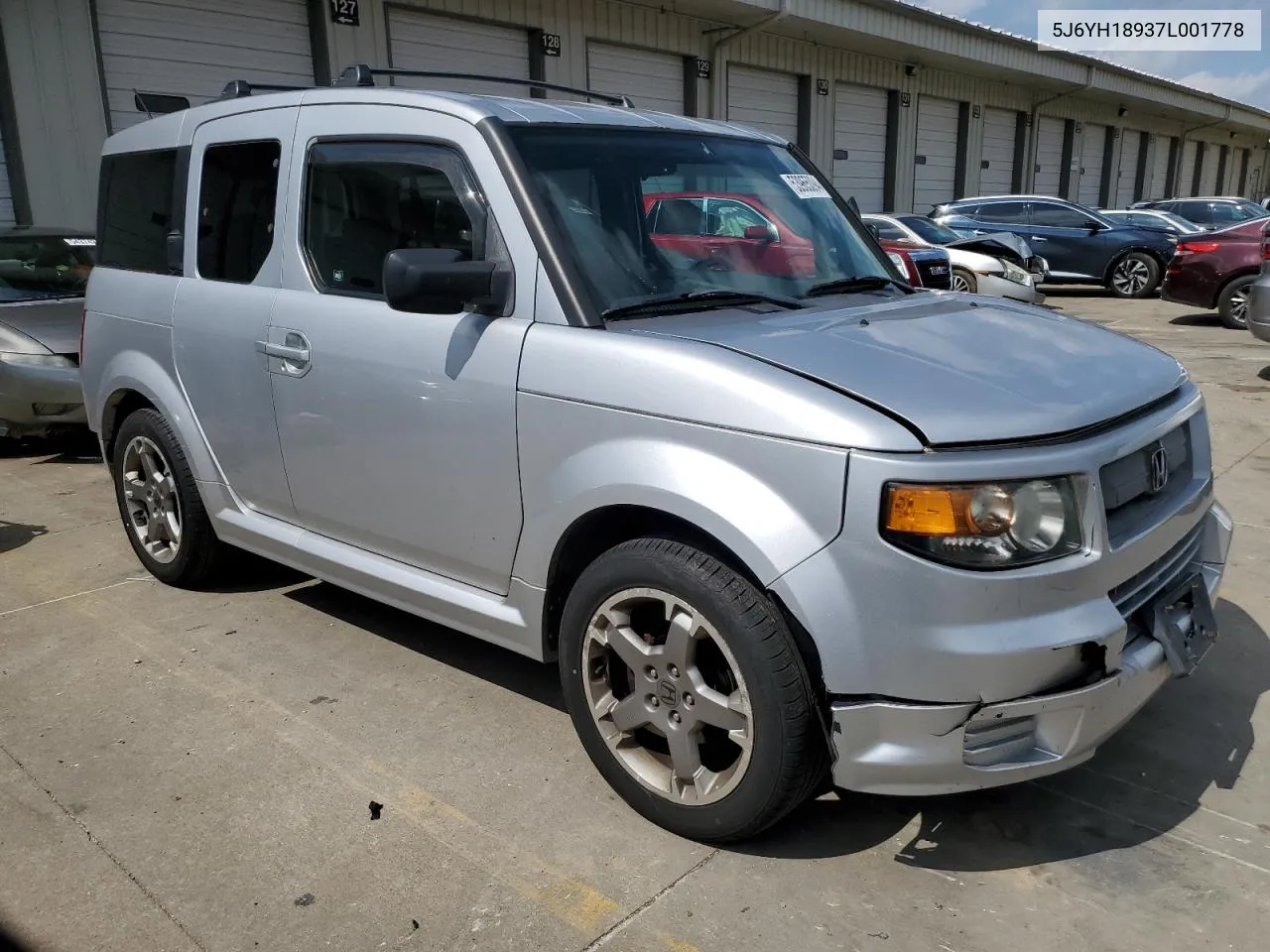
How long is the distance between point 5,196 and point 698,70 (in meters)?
11.3

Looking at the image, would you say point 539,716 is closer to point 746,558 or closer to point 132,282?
point 746,558

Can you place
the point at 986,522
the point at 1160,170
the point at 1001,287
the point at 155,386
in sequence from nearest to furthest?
the point at 986,522 → the point at 155,386 → the point at 1001,287 → the point at 1160,170

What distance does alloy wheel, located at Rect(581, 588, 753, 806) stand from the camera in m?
2.57

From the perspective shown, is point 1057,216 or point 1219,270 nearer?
point 1219,270

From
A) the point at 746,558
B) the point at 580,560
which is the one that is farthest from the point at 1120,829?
the point at 580,560

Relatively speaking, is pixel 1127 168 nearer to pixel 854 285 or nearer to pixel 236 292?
pixel 854 285

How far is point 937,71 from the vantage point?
2461 centimetres

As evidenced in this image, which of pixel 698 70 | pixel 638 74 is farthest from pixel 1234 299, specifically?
pixel 638 74

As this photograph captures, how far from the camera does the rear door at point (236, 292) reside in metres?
3.71

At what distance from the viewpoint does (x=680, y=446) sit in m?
2.53

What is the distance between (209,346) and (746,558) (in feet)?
8.20

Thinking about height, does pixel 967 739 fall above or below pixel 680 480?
below

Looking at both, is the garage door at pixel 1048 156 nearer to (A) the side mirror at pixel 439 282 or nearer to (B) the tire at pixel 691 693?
(A) the side mirror at pixel 439 282

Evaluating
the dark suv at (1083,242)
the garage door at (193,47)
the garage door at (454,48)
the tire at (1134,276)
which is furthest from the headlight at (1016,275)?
the garage door at (193,47)
